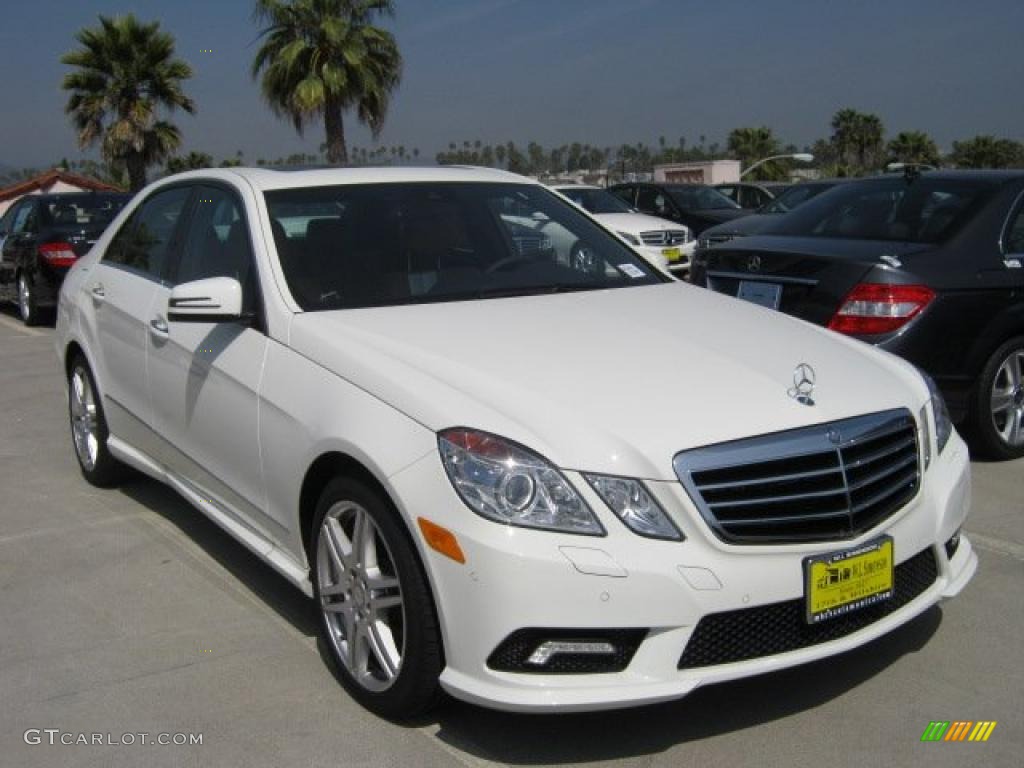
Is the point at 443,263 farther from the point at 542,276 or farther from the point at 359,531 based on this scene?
the point at 359,531

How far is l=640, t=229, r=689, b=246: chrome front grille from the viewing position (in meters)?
15.0

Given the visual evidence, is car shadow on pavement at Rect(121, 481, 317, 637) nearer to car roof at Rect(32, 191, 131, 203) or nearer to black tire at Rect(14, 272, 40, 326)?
black tire at Rect(14, 272, 40, 326)

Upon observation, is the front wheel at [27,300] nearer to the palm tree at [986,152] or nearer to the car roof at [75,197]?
the car roof at [75,197]

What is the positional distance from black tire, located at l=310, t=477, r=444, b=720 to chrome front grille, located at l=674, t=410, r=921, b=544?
2.46 feet

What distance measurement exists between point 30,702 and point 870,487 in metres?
2.60

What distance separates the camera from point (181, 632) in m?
4.00

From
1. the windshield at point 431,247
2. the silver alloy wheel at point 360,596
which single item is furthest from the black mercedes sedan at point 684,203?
the silver alloy wheel at point 360,596

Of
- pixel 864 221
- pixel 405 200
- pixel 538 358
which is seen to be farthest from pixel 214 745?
pixel 864 221

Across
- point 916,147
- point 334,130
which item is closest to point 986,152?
point 916,147

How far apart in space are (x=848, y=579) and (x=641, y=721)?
729 mm

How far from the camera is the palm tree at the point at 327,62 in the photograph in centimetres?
2641

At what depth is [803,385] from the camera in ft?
10.7

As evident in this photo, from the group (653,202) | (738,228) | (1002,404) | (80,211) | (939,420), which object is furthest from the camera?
(653,202)

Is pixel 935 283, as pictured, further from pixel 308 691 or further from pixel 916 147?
pixel 916 147
